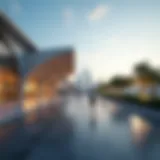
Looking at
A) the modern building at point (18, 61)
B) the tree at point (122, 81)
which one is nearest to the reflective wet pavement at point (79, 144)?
the modern building at point (18, 61)

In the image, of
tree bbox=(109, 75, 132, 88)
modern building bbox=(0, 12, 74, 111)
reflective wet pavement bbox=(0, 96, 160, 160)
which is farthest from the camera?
tree bbox=(109, 75, 132, 88)

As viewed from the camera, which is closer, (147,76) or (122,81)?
(147,76)

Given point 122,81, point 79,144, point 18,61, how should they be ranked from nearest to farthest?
point 79,144
point 18,61
point 122,81

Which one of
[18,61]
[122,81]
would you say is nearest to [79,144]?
[18,61]

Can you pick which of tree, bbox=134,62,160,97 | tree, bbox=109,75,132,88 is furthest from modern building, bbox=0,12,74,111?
tree, bbox=109,75,132,88

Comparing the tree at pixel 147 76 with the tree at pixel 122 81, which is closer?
the tree at pixel 147 76

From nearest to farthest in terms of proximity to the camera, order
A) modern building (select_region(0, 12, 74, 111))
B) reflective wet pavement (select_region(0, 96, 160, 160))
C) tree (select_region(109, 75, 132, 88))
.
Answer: reflective wet pavement (select_region(0, 96, 160, 160)) < modern building (select_region(0, 12, 74, 111)) < tree (select_region(109, 75, 132, 88))

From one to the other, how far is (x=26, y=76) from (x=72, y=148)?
2611 cm

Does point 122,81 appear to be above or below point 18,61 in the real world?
below

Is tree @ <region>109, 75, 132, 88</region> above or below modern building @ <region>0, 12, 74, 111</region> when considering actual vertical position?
below

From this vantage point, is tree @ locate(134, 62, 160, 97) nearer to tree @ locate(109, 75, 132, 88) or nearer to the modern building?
the modern building

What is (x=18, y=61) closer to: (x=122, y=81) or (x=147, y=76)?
(x=147, y=76)

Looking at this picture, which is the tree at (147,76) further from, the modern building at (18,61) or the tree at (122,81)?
the tree at (122,81)

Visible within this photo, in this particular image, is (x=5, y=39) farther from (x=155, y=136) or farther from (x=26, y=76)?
(x=155, y=136)
